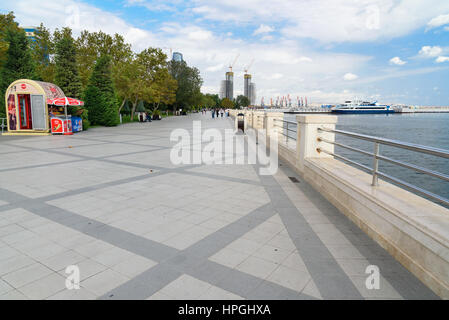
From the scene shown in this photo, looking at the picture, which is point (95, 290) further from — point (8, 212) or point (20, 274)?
point (8, 212)

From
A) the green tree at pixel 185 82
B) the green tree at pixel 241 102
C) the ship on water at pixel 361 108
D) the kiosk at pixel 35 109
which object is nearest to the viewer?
the kiosk at pixel 35 109

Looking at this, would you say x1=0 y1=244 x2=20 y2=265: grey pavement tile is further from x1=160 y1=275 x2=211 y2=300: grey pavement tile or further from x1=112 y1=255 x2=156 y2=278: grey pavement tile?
x1=160 y1=275 x2=211 y2=300: grey pavement tile

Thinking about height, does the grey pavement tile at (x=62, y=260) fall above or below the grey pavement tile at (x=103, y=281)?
above

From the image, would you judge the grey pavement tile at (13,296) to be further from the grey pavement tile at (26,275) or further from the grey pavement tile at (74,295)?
the grey pavement tile at (74,295)

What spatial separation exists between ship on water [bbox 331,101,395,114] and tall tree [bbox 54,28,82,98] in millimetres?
101411

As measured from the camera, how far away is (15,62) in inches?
868

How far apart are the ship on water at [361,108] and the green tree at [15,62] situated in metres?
104

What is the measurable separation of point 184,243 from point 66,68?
24.2 meters

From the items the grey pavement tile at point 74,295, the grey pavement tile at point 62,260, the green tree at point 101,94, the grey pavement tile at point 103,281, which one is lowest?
the grey pavement tile at point 74,295

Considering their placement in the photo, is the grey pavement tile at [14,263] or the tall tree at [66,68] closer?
the grey pavement tile at [14,263]

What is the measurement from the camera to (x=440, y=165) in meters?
17.4

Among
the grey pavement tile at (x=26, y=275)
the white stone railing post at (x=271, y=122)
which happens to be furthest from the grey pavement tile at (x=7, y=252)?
the white stone railing post at (x=271, y=122)

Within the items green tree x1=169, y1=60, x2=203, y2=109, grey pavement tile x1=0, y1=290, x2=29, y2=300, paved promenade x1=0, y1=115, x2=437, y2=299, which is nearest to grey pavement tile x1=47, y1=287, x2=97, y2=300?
paved promenade x1=0, y1=115, x2=437, y2=299

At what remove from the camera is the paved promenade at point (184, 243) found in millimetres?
2986
